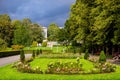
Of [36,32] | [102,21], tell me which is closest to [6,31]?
[36,32]

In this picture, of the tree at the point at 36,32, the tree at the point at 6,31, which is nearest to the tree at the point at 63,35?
the tree at the point at 6,31

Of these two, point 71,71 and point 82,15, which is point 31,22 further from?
point 71,71

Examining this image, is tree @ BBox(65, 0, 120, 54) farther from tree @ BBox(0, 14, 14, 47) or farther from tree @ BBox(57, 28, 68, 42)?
tree @ BBox(0, 14, 14, 47)

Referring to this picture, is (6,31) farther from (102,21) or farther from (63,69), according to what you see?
(63,69)

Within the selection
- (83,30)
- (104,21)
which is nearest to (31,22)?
(83,30)

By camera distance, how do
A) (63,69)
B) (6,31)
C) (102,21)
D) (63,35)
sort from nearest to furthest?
(63,69) < (102,21) < (63,35) < (6,31)

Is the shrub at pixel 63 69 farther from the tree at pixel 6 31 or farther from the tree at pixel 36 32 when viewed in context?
the tree at pixel 36 32

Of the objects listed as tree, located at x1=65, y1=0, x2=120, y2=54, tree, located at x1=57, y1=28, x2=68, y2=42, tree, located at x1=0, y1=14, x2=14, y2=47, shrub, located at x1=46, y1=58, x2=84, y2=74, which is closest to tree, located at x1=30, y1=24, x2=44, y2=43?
tree, located at x1=0, y1=14, x2=14, y2=47

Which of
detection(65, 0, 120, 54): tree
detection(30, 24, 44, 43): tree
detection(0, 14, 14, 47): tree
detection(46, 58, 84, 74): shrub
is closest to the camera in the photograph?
detection(46, 58, 84, 74): shrub

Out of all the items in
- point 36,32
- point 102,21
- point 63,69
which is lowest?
point 63,69

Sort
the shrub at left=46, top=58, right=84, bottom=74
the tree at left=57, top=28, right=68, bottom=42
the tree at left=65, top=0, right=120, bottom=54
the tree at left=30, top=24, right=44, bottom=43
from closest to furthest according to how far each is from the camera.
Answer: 1. the shrub at left=46, top=58, right=84, bottom=74
2. the tree at left=65, top=0, right=120, bottom=54
3. the tree at left=57, top=28, right=68, bottom=42
4. the tree at left=30, top=24, right=44, bottom=43

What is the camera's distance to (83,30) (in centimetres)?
5616

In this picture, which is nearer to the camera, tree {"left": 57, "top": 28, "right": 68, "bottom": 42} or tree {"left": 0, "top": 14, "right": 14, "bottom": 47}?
tree {"left": 57, "top": 28, "right": 68, "bottom": 42}

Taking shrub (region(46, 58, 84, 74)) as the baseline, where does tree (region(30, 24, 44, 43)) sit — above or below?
above
